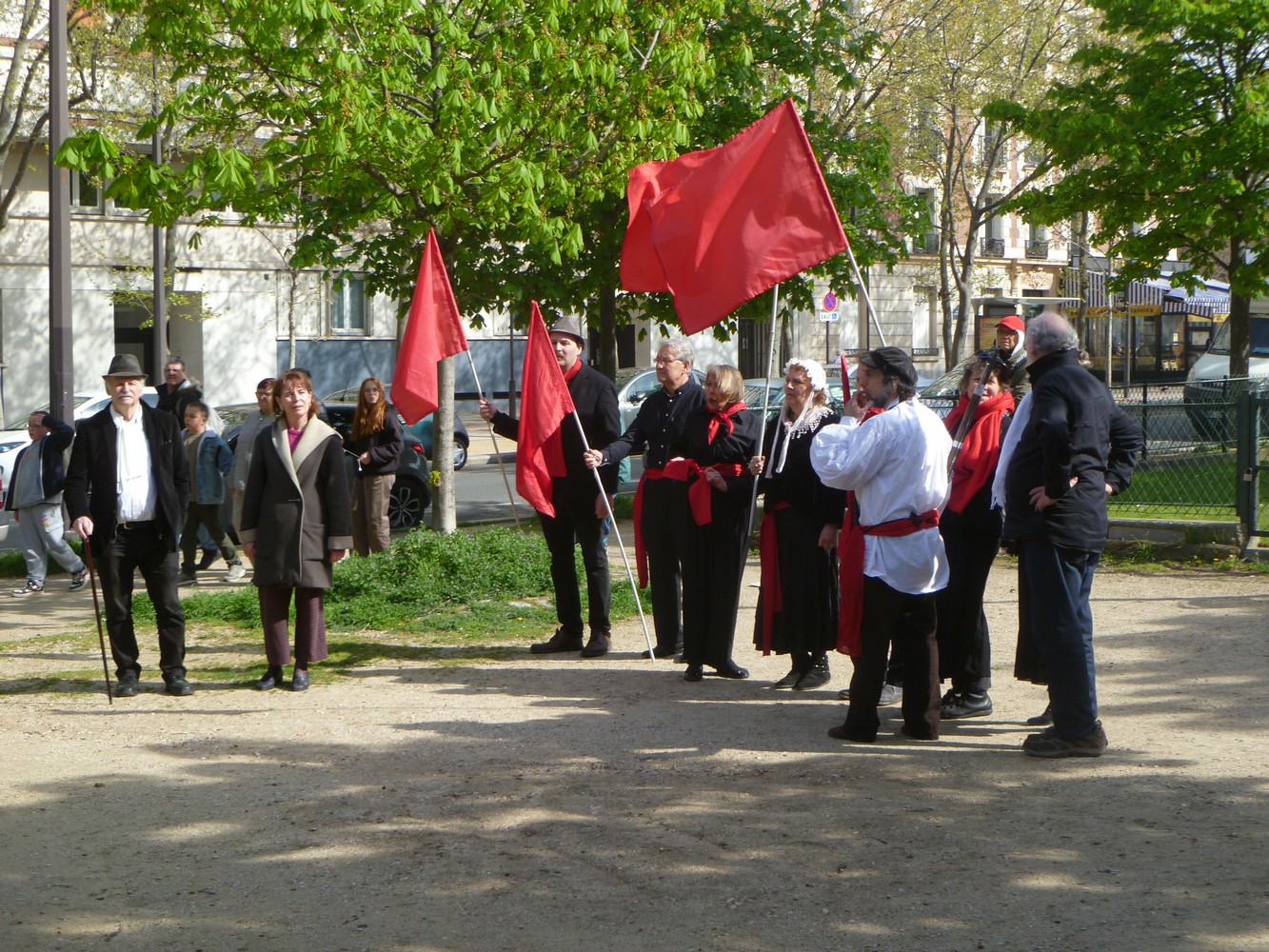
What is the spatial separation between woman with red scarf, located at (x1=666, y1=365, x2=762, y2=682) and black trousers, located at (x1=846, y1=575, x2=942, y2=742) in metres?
1.51

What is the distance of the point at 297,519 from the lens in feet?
26.7

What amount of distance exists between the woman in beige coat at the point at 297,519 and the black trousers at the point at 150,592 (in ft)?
1.54

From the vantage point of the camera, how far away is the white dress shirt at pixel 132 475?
26.5ft

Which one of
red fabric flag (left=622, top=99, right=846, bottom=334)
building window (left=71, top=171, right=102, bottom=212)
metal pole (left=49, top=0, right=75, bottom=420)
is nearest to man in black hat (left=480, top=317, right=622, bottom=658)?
red fabric flag (left=622, top=99, right=846, bottom=334)

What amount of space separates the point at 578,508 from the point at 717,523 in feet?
4.00

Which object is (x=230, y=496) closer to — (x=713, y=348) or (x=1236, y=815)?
(x=1236, y=815)

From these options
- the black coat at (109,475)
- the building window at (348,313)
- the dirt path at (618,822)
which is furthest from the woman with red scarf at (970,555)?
the building window at (348,313)

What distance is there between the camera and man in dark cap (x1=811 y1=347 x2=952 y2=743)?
21.4 ft

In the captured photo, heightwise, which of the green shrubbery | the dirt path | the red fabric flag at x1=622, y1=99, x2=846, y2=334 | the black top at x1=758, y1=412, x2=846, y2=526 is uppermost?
the red fabric flag at x1=622, y1=99, x2=846, y2=334

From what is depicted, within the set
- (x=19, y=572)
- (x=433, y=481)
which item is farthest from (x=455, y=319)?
(x=19, y=572)

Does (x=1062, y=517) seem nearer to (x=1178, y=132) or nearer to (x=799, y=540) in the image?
(x=799, y=540)

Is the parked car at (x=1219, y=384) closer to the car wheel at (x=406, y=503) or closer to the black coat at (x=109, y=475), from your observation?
the car wheel at (x=406, y=503)

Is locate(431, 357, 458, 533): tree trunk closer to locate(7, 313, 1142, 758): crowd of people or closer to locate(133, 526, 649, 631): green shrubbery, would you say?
locate(133, 526, 649, 631): green shrubbery

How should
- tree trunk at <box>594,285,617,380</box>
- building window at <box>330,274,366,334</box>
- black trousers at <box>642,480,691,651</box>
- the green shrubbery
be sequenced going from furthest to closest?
→ 1. building window at <box>330,274,366,334</box>
2. tree trunk at <box>594,285,617,380</box>
3. the green shrubbery
4. black trousers at <box>642,480,691,651</box>
